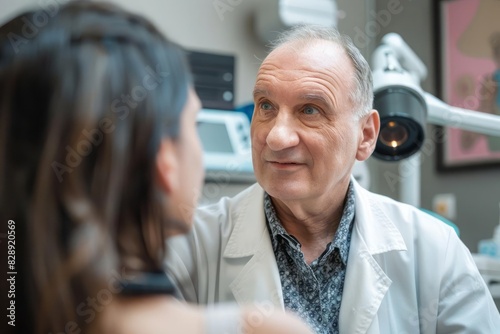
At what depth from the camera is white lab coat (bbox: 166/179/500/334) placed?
784 mm

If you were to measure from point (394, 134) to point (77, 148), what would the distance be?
73cm

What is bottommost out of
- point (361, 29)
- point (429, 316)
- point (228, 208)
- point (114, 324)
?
point (429, 316)

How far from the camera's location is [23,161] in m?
0.37

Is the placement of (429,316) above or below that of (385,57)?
below

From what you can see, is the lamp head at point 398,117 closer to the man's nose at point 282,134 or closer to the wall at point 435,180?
the man's nose at point 282,134

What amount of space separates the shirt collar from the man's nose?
0.14 metres

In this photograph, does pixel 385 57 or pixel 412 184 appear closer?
pixel 385 57

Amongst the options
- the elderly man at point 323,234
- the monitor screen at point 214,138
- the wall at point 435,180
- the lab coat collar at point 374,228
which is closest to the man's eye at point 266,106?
the elderly man at point 323,234

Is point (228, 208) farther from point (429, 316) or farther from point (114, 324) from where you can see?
point (114, 324)

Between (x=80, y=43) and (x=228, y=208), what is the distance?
55cm

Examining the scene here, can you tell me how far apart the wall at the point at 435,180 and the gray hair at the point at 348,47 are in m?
0.92

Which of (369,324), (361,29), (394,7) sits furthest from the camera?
(394,7)

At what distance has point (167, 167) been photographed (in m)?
0.39

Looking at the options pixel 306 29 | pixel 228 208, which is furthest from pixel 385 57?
pixel 228 208
